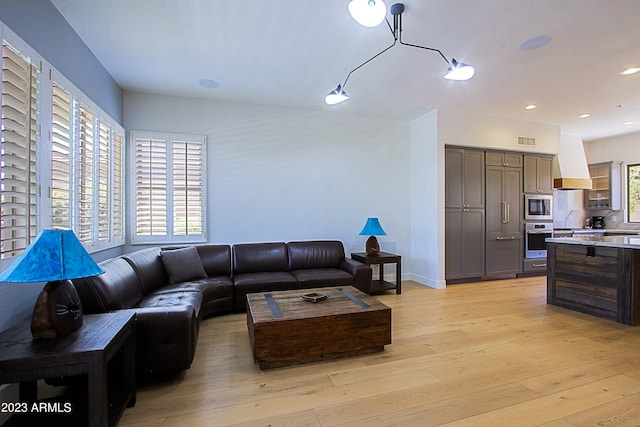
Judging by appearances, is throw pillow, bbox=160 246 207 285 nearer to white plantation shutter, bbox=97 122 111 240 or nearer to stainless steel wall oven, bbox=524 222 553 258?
white plantation shutter, bbox=97 122 111 240

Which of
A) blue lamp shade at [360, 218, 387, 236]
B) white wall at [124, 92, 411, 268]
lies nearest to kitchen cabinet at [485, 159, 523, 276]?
white wall at [124, 92, 411, 268]

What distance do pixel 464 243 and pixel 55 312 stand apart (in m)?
5.34

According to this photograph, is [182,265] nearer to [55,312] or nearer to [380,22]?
[55,312]

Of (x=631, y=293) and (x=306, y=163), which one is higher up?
(x=306, y=163)

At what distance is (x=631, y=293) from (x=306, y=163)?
4319mm

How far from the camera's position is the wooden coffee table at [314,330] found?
2.40 m

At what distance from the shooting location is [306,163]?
5.00m

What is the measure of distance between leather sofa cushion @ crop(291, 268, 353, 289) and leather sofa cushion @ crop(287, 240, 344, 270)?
0.78 ft

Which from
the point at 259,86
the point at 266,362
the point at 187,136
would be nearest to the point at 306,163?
the point at 259,86

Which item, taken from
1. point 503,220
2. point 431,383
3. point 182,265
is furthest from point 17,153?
point 503,220

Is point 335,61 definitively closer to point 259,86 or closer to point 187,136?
point 259,86

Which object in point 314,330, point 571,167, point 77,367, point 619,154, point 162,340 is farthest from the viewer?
point 619,154

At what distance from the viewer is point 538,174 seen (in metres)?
5.77

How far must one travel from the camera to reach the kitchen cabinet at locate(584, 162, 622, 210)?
21.9 feet
